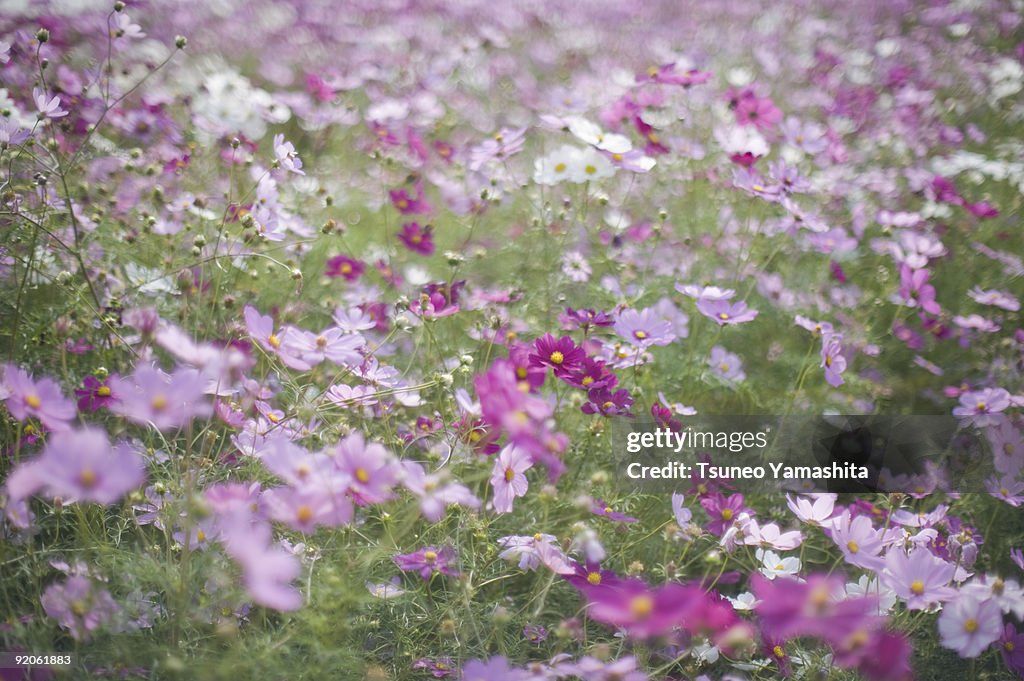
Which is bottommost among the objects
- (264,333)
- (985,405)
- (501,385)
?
(501,385)

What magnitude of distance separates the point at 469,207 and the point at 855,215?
1.24 m

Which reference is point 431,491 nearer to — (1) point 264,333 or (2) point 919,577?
(1) point 264,333

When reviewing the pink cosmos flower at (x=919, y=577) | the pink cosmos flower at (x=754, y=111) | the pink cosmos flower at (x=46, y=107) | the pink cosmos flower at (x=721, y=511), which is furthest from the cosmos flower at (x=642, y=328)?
the pink cosmos flower at (x=46, y=107)

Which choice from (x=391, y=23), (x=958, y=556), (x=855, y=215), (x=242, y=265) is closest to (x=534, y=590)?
(x=958, y=556)

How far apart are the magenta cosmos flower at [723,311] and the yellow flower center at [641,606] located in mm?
869

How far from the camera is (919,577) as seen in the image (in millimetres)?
969

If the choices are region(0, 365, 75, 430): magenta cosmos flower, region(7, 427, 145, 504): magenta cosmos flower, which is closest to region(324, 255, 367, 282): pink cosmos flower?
region(0, 365, 75, 430): magenta cosmos flower

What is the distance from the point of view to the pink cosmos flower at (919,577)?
0.96 metres

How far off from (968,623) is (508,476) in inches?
25.3

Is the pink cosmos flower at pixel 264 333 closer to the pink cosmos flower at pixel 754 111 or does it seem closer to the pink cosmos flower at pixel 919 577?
the pink cosmos flower at pixel 919 577

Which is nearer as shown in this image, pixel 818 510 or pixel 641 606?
pixel 641 606

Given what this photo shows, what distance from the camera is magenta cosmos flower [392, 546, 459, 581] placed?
3.30 ft

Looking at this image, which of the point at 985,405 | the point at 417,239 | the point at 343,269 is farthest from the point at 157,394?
the point at 985,405

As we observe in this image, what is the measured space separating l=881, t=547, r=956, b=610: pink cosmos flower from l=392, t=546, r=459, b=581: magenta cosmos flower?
1.97ft
